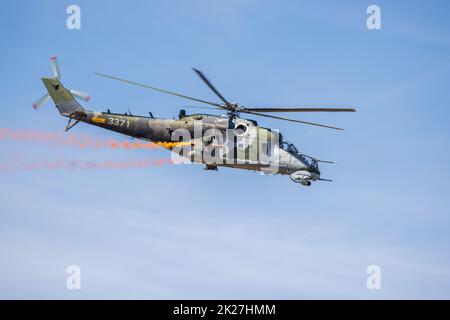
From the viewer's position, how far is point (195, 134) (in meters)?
51.4

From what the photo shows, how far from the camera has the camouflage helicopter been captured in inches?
2018

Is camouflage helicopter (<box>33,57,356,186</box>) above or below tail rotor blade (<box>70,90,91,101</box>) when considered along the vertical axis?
below

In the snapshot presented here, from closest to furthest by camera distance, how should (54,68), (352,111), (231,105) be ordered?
(352,111)
(231,105)
(54,68)

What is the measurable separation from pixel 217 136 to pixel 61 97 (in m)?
14.2

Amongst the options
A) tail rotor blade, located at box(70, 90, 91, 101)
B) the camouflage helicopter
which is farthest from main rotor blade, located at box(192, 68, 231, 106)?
tail rotor blade, located at box(70, 90, 91, 101)

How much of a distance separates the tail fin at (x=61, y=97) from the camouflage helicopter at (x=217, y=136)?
0.09m

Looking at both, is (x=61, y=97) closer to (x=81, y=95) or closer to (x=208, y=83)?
(x=81, y=95)

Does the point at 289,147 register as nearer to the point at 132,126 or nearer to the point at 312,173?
the point at 312,173

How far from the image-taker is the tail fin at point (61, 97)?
53375 millimetres

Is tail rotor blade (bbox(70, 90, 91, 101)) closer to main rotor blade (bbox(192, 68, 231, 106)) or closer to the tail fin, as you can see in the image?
the tail fin

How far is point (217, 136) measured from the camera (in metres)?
51.3

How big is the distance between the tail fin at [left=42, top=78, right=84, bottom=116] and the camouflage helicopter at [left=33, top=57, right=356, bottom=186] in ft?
0.28

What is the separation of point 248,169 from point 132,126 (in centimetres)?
1035

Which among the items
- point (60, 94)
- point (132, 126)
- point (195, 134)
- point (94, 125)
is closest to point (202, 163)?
point (195, 134)
